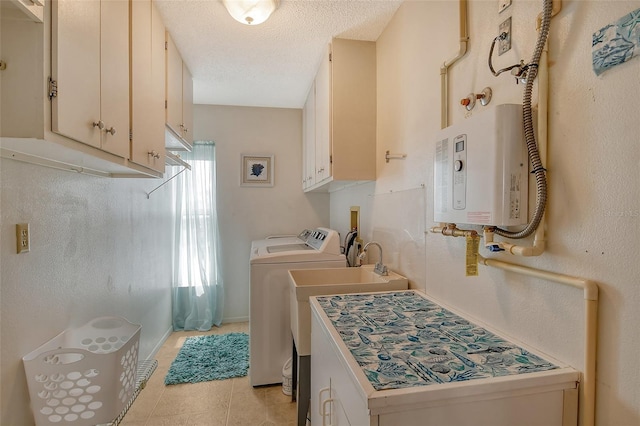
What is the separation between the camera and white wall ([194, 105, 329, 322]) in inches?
138

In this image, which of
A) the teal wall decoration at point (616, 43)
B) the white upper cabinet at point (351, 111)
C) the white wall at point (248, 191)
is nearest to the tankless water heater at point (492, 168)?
the teal wall decoration at point (616, 43)

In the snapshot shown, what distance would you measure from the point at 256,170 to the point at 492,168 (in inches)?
116

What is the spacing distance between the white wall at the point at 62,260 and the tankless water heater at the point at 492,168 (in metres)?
1.64

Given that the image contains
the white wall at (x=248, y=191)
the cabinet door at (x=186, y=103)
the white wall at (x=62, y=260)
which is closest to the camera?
the white wall at (x=62, y=260)

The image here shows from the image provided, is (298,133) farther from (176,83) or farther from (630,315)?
(630,315)

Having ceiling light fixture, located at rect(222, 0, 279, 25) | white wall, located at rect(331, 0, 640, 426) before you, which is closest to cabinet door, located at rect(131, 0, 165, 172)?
ceiling light fixture, located at rect(222, 0, 279, 25)

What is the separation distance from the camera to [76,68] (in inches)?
41.3

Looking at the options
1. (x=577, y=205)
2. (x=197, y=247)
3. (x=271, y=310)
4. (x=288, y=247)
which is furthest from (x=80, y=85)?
(x=197, y=247)

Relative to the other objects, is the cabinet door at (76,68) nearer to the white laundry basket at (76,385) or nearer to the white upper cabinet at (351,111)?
the white laundry basket at (76,385)

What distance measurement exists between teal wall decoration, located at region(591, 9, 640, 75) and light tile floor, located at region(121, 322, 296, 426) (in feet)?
7.22

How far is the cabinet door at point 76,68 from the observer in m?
0.94

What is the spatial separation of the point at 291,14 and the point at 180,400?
2604 millimetres

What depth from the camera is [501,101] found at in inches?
42.3

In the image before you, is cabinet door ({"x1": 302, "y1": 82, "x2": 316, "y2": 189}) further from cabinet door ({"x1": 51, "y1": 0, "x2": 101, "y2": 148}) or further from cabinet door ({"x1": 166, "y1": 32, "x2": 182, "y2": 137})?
cabinet door ({"x1": 51, "y1": 0, "x2": 101, "y2": 148})
